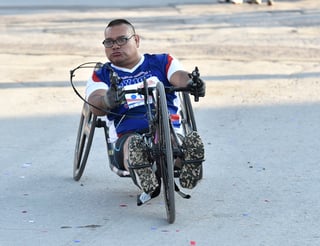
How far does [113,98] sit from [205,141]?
9.47ft

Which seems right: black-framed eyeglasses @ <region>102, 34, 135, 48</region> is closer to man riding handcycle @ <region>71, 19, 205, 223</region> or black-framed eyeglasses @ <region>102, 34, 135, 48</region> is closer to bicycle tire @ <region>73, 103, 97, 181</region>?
man riding handcycle @ <region>71, 19, 205, 223</region>

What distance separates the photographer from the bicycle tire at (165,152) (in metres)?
5.90

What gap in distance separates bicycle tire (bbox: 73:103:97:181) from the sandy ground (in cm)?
12

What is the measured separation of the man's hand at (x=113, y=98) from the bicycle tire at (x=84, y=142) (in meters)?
0.99

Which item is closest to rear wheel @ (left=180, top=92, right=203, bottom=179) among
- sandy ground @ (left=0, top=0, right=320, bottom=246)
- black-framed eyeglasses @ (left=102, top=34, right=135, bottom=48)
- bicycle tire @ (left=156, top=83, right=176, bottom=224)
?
sandy ground @ (left=0, top=0, right=320, bottom=246)

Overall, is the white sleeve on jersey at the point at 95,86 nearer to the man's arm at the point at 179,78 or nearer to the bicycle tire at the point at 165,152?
the man's arm at the point at 179,78

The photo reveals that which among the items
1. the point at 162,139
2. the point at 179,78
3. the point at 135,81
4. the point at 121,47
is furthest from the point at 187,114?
the point at 162,139

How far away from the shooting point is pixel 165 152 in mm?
6000

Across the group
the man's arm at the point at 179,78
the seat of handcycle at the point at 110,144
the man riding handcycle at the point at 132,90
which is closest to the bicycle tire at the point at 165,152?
the man riding handcycle at the point at 132,90

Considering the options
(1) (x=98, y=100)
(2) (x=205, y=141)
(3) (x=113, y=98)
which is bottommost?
(2) (x=205, y=141)

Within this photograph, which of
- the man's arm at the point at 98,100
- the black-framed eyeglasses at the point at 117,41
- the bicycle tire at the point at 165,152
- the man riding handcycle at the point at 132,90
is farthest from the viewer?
the black-framed eyeglasses at the point at 117,41

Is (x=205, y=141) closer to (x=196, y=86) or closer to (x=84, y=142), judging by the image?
(x=84, y=142)

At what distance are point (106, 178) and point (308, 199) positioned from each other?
1641 mm

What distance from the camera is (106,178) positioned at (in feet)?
24.8
